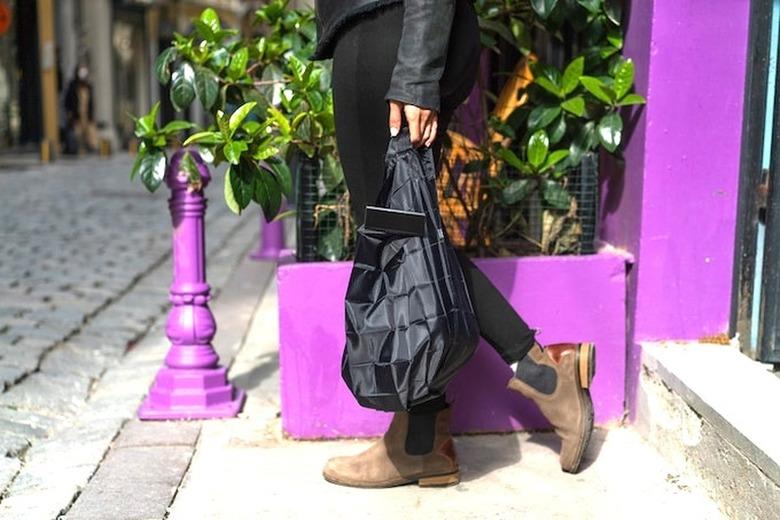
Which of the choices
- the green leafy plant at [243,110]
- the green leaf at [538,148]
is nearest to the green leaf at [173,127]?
the green leafy plant at [243,110]

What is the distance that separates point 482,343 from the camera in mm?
3006

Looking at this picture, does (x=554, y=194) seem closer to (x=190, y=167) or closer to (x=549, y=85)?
(x=549, y=85)

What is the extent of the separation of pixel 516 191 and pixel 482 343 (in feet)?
1.68

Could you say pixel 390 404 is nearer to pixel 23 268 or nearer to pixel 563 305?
pixel 563 305

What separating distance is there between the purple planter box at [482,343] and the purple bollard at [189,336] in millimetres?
416

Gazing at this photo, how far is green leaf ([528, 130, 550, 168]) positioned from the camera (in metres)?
3.01

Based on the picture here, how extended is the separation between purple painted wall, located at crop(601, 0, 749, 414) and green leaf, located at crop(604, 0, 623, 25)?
0.14 feet

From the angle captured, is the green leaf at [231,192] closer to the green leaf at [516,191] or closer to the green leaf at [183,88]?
the green leaf at [183,88]

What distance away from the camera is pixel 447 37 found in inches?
89.4

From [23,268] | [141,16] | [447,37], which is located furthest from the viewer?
[141,16]

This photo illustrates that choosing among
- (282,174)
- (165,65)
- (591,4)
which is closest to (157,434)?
(282,174)

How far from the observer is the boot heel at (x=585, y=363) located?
2613 millimetres

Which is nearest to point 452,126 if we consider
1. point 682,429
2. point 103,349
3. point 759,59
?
point 759,59

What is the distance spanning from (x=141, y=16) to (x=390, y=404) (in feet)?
89.2
